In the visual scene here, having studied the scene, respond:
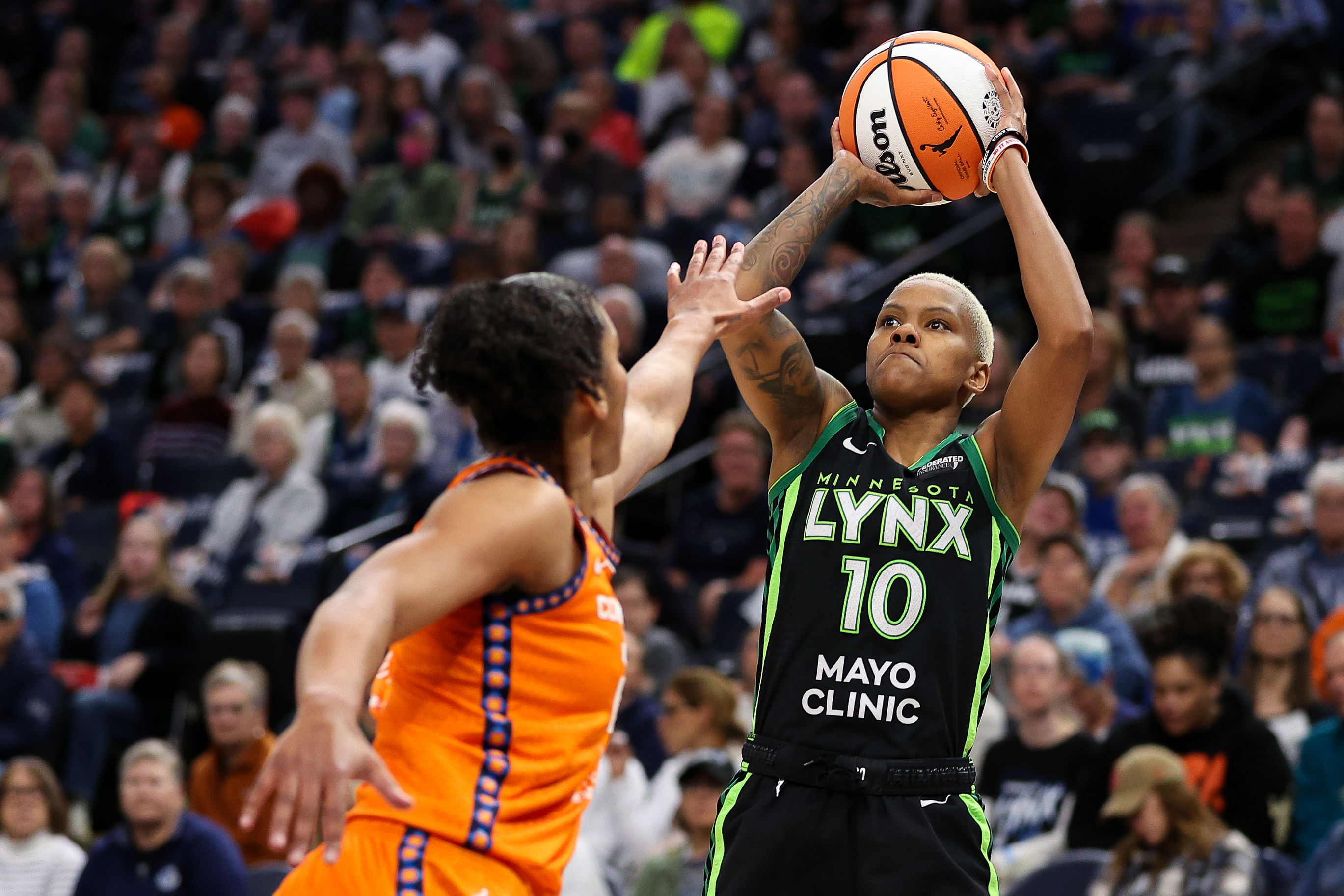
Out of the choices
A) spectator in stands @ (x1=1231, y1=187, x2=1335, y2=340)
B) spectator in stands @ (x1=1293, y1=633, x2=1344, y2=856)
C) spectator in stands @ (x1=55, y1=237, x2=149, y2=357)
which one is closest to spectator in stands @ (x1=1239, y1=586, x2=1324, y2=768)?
spectator in stands @ (x1=1293, y1=633, x2=1344, y2=856)

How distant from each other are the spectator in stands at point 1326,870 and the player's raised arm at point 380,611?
396 centimetres

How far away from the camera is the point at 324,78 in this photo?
1630cm

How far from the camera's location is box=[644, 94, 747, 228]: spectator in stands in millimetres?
12781

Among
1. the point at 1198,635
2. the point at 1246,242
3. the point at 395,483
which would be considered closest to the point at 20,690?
the point at 395,483

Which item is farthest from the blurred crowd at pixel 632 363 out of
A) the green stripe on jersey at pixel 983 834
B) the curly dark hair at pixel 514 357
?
the curly dark hair at pixel 514 357

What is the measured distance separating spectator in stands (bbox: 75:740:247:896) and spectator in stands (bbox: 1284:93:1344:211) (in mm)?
7790

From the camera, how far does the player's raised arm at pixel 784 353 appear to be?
14.0ft

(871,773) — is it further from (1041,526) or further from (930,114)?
(1041,526)

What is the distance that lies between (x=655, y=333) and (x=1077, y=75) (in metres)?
3.90

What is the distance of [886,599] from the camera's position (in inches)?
155

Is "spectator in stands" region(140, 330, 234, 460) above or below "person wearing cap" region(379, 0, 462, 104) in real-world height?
below

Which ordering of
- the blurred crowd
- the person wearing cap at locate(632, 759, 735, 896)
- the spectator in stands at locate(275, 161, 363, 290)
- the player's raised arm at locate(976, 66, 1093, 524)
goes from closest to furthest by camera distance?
the player's raised arm at locate(976, 66, 1093, 524) < the person wearing cap at locate(632, 759, 735, 896) < the blurred crowd < the spectator in stands at locate(275, 161, 363, 290)

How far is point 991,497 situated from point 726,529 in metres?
5.80

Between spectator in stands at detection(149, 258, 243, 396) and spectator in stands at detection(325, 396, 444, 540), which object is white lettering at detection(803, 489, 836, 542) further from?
spectator in stands at detection(149, 258, 243, 396)
